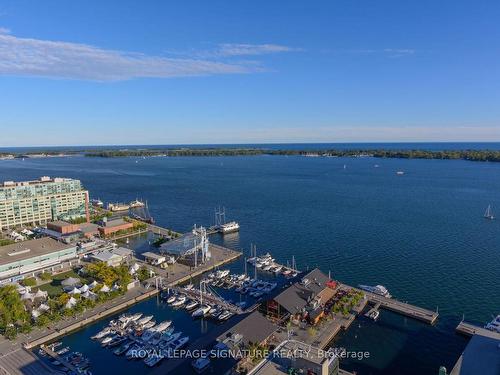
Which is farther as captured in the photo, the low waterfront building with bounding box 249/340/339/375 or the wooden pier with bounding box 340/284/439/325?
the wooden pier with bounding box 340/284/439/325

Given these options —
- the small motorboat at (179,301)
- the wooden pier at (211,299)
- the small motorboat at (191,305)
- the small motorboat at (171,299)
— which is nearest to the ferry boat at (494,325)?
the wooden pier at (211,299)

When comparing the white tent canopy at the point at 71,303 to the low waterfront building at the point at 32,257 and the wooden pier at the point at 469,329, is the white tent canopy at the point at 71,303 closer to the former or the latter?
the low waterfront building at the point at 32,257

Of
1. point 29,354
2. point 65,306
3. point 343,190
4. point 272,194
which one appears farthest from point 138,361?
point 343,190

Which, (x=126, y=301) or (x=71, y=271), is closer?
(x=126, y=301)

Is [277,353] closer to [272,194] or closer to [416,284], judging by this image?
[416,284]

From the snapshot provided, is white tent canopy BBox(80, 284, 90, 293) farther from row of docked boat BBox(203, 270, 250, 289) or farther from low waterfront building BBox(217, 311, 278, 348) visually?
low waterfront building BBox(217, 311, 278, 348)

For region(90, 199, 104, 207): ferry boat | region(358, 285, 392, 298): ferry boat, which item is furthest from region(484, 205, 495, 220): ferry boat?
region(90, 199, 104, 207): ferry boat
